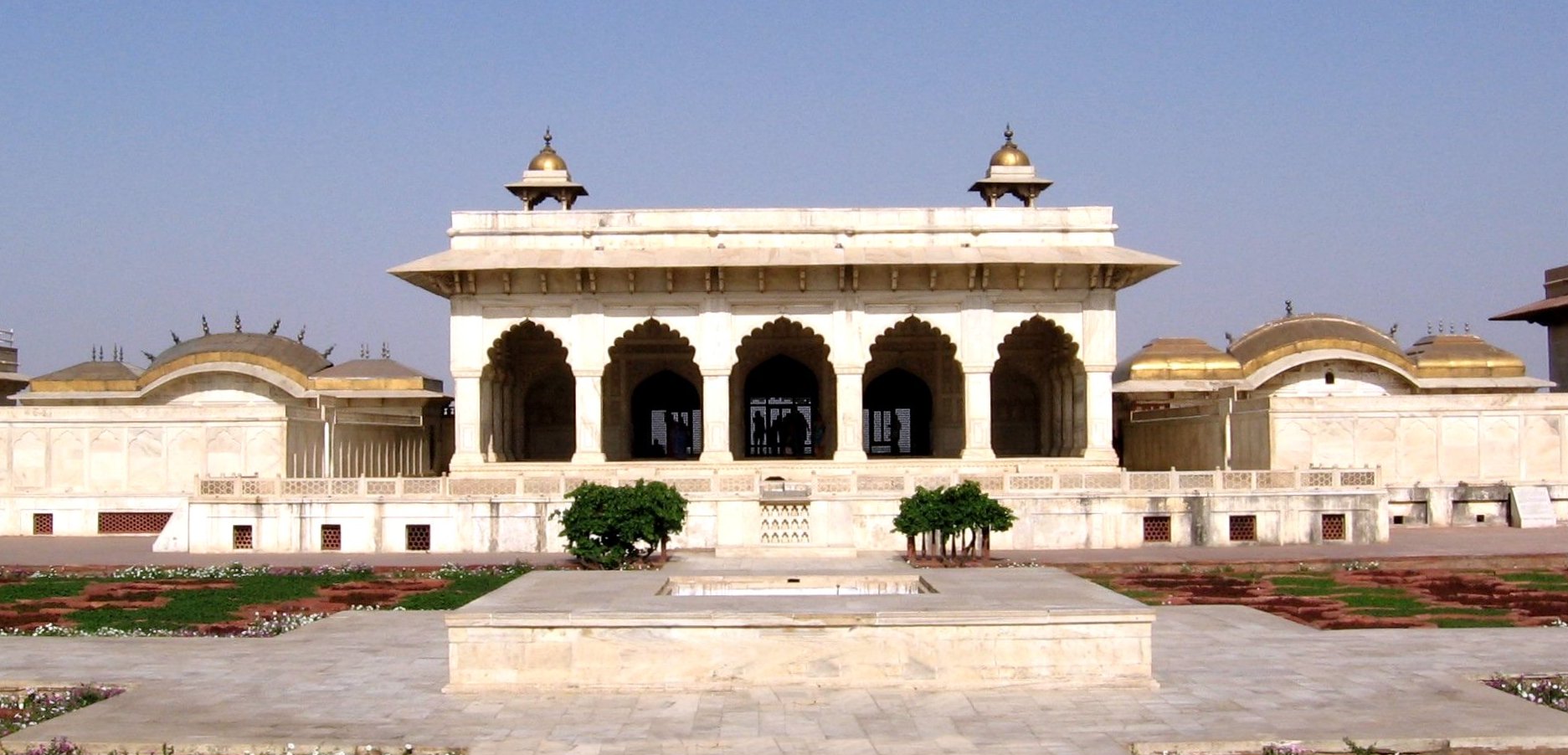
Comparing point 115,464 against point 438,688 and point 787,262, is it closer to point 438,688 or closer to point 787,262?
point 787,262

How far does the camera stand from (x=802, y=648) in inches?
403

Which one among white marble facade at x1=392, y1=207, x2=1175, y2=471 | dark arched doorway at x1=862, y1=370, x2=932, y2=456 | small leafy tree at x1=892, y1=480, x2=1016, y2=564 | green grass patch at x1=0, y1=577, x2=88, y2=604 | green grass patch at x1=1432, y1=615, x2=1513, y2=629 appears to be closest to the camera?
green grass patch at x1=1432, y1=615, x2=1513, y2=629

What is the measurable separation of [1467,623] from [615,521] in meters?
9.61

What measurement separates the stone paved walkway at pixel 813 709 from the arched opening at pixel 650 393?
20.0 meters

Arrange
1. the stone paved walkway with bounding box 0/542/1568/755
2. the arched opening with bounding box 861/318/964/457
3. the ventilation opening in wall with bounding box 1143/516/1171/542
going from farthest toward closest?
the arched opening with bounding box 861/318/964/457 → the ventilation opening in wall with bounding box 1143/516/1171/542 → the stone paved walkway with bounding box 0/542/1568/755

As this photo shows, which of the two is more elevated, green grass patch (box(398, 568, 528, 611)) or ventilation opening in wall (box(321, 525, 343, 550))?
ventilation opening in wall (box(321, 525, 343, 550))

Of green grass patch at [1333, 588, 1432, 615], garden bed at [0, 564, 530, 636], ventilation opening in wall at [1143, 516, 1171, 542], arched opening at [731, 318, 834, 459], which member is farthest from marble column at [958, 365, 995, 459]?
green grass patch at [1333, 588, 1432, 615]

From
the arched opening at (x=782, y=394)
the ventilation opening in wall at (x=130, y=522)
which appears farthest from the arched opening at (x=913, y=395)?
the ventilation opening in wall at (x=130, y=522)

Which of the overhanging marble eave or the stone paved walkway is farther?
the overhanging marble eave

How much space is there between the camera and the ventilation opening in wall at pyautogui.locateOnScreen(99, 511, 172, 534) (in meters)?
27.1

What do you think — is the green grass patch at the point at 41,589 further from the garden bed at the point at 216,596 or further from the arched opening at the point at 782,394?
the arched opening at the point at 782,394

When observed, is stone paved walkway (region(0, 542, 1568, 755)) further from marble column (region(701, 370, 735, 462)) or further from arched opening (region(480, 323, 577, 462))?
arched opening (region(480, 323, 577, 462))

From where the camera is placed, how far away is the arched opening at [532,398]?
105 ft

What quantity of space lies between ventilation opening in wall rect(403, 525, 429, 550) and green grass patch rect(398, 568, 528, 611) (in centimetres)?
461
